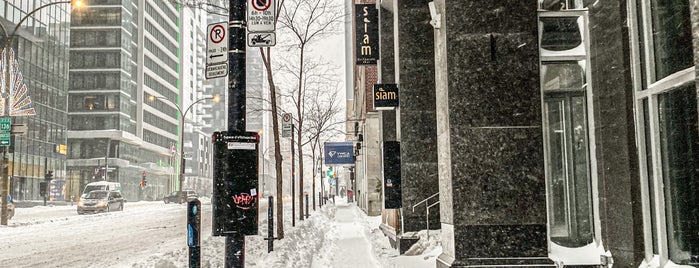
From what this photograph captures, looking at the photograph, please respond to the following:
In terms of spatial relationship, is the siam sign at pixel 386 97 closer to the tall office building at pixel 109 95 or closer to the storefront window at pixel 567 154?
the storefront window at pixel 567 154

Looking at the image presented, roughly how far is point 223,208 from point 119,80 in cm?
7447

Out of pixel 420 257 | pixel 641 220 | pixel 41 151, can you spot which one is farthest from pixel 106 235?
pixel 41 151

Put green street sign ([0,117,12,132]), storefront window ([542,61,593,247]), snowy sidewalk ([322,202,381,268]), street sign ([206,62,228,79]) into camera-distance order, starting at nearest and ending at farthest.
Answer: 1. street sign ([206,62,228,79])
2. storefront window ([542,61,593,247])
3. snowy sidewalk ([322,202,381,268])
4. green street sign ([0,117,12,132])

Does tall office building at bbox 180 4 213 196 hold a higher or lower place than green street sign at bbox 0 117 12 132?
higher

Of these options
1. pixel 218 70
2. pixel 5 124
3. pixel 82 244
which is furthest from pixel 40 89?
pixel 218 70

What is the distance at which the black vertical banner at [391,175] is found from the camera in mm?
14414

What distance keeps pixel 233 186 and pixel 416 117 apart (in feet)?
28.3

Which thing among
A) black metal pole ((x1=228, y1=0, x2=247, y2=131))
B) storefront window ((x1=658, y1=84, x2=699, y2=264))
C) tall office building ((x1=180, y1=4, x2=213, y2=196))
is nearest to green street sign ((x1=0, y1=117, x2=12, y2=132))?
black metal pole ((x1=228, y1=0, x2=247, y2=131))

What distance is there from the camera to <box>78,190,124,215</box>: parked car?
35.4m

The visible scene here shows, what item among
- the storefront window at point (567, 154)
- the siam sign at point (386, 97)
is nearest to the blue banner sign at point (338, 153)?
the siam sign at point (386, 97)

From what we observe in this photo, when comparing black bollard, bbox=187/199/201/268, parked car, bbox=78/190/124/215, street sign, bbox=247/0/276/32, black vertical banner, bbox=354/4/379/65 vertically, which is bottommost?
parked car, bbox=78/190/124/215

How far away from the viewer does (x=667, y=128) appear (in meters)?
5.96

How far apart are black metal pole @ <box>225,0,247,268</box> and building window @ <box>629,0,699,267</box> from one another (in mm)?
4497

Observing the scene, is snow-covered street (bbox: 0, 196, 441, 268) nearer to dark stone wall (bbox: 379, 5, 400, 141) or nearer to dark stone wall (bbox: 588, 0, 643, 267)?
dark stone wall (bbox: 379, 5, 400, 141)
